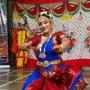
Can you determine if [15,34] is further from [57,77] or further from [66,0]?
[57,77]

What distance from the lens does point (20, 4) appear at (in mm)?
16156

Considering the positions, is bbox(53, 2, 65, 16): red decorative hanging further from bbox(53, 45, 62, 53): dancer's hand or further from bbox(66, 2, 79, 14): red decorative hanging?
bbox(53, 45, 62, 53): dancer's hand

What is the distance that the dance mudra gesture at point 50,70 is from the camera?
523 cm

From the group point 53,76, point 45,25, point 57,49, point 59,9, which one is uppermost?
point 59,9

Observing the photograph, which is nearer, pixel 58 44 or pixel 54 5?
pixel 58 44

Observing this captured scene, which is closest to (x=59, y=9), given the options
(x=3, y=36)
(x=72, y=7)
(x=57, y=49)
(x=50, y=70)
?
(x=72, y=7)

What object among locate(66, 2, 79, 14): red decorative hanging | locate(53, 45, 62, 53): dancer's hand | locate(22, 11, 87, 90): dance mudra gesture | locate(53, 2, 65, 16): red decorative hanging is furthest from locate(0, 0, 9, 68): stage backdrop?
locate(53, 45, 62, 53): dancer's hand

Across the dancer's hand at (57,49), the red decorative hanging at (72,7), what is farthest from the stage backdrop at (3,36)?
the dancer's hand at (57,49)

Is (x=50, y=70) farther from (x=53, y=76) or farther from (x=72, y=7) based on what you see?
(x=72, y=7)

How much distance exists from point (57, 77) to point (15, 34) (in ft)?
34.3

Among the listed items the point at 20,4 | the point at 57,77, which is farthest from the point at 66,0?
the point at 57,77

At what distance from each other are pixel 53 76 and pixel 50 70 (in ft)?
0.33

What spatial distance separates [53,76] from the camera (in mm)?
5316

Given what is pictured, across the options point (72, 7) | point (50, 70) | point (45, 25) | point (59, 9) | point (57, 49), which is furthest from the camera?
point (59, 9)
